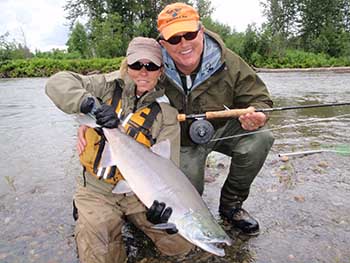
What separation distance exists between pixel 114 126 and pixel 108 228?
753 mm

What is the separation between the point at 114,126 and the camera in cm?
271

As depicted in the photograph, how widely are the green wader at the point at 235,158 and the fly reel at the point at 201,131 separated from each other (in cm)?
18

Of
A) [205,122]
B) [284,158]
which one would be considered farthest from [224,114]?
[284,158]

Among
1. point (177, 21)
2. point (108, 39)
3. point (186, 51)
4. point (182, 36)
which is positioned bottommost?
point (186, 51)

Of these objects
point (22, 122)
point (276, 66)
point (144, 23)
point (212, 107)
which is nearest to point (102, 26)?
point (144, 23)

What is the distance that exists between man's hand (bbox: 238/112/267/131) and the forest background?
23.6 metres

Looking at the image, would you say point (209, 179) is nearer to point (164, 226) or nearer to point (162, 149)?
point (162, 149)

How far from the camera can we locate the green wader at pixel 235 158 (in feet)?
11.4

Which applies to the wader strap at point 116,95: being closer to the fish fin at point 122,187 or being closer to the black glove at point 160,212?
the fish fin at point 122,187

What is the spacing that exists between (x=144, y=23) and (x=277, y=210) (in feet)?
115

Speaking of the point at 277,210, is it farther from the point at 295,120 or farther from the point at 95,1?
the point at 95,1

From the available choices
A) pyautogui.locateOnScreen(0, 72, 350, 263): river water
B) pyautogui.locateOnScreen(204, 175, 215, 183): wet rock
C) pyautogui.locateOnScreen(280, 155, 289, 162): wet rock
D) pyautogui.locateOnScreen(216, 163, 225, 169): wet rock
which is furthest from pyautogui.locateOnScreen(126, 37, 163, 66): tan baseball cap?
pyautogui.locateOnScreen(280, 155, 289, 162): wet rock

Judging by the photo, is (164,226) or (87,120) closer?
(164,226)

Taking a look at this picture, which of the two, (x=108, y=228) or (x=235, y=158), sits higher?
(x=235, y=158)
